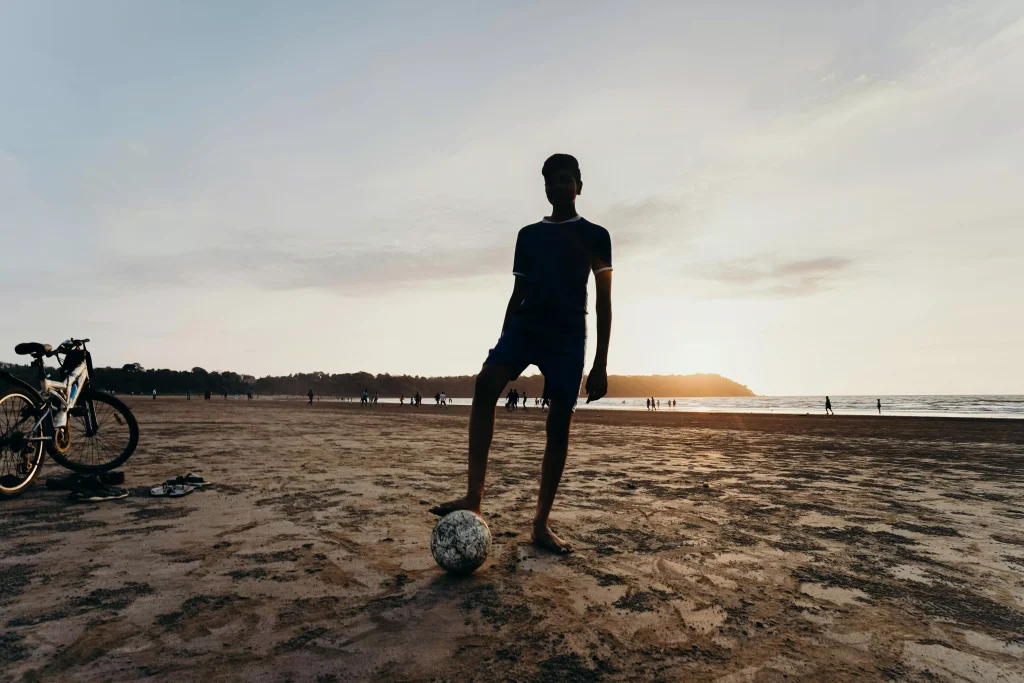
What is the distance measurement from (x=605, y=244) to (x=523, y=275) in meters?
0.61

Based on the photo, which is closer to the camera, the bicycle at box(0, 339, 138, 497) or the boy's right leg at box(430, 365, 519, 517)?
the boy's right leg at box(430, 365, 519, 517)

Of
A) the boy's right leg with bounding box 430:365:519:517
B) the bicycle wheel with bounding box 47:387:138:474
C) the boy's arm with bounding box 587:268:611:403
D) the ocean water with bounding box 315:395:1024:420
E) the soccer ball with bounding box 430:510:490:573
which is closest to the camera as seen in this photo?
the soccer ball with bounding box 430:510:490:573

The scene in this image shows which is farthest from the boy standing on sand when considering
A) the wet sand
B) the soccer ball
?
the wet sand

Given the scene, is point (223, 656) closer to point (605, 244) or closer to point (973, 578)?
point (605, 244)

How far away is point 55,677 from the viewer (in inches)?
69.4

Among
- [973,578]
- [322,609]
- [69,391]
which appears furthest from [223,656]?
[69,391]

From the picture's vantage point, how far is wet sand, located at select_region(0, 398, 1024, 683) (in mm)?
1911

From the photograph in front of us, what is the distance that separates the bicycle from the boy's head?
4774 mm

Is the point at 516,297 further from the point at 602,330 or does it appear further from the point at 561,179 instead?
the point at 561,179

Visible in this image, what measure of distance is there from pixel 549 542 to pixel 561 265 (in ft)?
6.04

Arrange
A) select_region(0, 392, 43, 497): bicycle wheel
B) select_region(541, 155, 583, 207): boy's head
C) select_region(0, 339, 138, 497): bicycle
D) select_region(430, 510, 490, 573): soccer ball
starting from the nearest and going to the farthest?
select_region(430, 510, 490, 573): soccer ball, select_region(541, 155, 583, 207): boy's head, select_region(0, 392, 43, 497): bicycle wheel, select_region(0, 339, 138, 497): bicycle

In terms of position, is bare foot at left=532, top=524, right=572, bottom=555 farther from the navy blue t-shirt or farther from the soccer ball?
the navy blue t-shirt

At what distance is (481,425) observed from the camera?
10.4 feet

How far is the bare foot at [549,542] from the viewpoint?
10.5 feet
